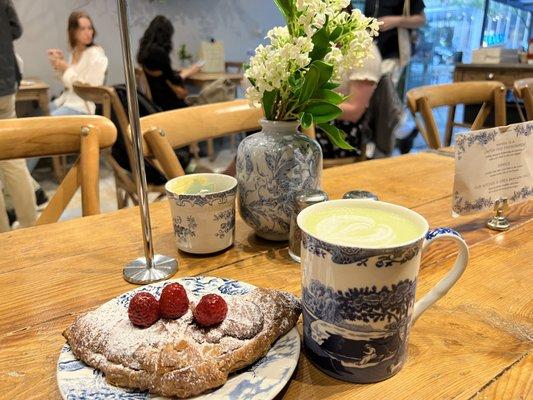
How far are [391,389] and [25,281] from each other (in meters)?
0.52

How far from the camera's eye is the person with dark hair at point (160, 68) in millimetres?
3350

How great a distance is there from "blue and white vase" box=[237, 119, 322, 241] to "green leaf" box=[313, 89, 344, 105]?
6cm

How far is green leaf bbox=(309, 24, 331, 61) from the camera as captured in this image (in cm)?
66

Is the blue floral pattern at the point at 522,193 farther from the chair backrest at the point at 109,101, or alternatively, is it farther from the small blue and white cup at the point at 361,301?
the chair backrest at the point at 109,101

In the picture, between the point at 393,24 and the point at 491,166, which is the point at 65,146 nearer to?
the point at 491,166

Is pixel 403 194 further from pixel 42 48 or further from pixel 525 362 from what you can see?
pixel 42 48

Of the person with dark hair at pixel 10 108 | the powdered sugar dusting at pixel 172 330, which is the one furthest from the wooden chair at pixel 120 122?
the powdered sugar dusting at pixel 172 330

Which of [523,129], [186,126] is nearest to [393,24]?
[186,126]

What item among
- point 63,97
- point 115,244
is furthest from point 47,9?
point 115,244

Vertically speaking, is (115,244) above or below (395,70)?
below

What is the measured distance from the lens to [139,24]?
4.64 m

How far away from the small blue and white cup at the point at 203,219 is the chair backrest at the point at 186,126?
327 millimetres

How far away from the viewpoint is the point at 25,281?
0.66 m

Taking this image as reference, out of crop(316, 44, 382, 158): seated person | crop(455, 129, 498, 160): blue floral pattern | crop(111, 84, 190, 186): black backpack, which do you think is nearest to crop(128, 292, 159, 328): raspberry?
crop(455, 129, 498, 160): blue floral pattern
